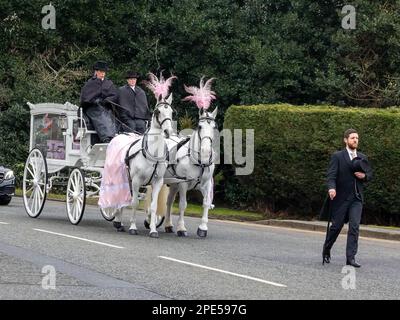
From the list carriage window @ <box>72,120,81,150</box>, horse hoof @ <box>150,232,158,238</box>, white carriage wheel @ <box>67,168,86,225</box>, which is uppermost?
carriage window @ <box>72,120,81,150</box>

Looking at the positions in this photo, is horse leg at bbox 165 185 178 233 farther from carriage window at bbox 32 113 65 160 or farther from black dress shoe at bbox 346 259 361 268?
black dress shoe at bbox 346 259 361 268

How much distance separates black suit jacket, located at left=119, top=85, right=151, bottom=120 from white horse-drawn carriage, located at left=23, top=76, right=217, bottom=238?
27.9 inches

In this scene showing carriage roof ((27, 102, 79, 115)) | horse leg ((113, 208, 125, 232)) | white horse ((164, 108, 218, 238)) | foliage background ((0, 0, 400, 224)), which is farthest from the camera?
foliage background ((0, 0, 400, 224))

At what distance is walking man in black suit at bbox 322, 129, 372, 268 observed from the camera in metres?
13.9

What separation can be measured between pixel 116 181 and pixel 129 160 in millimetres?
488

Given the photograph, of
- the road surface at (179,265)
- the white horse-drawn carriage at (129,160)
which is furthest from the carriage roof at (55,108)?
the road surface at (179,265)

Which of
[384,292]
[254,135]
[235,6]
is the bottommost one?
[384,292]

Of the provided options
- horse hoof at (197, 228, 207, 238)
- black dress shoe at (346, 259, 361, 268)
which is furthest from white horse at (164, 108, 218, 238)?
black dress shoe at (346, 259, 361, 268)

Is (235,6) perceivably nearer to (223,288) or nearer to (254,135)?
(254,135)

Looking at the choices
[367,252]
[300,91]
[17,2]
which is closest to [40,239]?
[367,252]

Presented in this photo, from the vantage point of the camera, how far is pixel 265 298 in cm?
1066

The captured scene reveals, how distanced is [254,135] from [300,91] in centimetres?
653

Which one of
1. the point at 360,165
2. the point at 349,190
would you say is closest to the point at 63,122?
the point at 349,190

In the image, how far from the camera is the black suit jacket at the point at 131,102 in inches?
730
